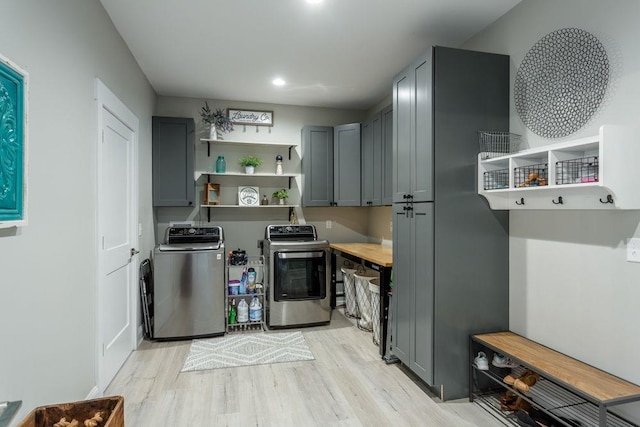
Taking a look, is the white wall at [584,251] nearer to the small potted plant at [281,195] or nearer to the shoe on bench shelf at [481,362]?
the shoe on bench shelf at [481,362]

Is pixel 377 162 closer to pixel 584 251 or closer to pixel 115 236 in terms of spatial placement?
pixel 584 251

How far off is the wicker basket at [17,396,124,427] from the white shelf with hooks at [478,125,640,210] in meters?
2.33

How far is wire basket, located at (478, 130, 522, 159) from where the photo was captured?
7.73 ft

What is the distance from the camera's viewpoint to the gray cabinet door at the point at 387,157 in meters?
3.66

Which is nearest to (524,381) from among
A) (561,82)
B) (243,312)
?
(561,82)

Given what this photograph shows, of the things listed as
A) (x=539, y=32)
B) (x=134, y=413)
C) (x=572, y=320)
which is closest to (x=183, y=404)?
(x=134, y=413)

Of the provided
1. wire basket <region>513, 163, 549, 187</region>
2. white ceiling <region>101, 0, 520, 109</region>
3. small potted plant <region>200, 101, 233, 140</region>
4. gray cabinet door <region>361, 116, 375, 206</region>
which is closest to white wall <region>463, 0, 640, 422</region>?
wire basket <region>513, 163, 549, 187</region>

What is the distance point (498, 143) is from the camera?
7.77ft

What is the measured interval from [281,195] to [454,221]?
99.9 inches

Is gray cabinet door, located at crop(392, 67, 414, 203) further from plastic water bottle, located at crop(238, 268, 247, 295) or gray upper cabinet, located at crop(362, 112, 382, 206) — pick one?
plastic water bottle, located at crop(238, 268, 247, 295)

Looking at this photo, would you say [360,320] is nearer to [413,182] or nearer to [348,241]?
[348,241]

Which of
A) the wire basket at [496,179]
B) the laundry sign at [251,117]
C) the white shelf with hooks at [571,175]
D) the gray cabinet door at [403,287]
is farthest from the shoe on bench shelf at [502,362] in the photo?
the laundry sign at [251,117]

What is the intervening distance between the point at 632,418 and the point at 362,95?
3.67 meters

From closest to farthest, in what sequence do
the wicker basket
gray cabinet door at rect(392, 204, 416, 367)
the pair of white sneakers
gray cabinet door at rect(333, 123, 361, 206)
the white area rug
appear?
the wicker basket < the pair of white sneakers < gray cabinet door at rect(392, 204, 416, 367) < the white area rug < gray cabinet door at rect(333, 123, 361, 206)
